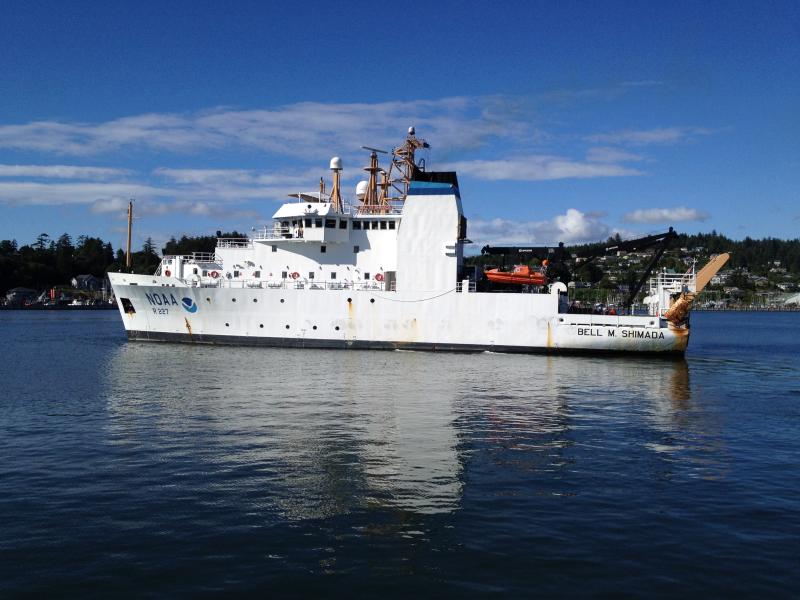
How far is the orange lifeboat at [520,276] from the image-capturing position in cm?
3362

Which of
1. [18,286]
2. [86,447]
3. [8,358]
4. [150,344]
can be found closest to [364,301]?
[150,344]

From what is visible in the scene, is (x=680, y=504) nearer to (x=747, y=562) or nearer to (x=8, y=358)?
(x=747, y=562)

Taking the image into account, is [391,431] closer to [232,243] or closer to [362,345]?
[362,345]

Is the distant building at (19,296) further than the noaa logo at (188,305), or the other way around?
the distant building at (19,296)

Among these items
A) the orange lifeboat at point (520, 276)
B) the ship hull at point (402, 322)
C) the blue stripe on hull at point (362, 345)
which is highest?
the orange lifeboat at point (520, 276)

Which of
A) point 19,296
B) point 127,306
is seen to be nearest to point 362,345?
point 127,306

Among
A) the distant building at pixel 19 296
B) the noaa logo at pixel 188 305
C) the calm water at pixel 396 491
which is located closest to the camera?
the calm water at pixel 396 491

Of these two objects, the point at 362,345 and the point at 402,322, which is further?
the point at 362,345

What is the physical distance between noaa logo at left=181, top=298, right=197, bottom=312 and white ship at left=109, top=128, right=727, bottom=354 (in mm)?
135

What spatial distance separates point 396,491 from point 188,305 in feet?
Result: 90.7

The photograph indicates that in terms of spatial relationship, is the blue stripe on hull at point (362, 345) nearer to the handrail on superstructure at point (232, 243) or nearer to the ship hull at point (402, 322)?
the ship hull at point (402, 322)

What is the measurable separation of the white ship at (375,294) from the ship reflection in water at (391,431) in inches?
243

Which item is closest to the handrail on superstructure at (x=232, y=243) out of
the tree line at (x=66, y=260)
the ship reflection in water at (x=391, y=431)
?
the ship reflection in water at (x=391, y=431)

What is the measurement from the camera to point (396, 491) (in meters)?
9.87
